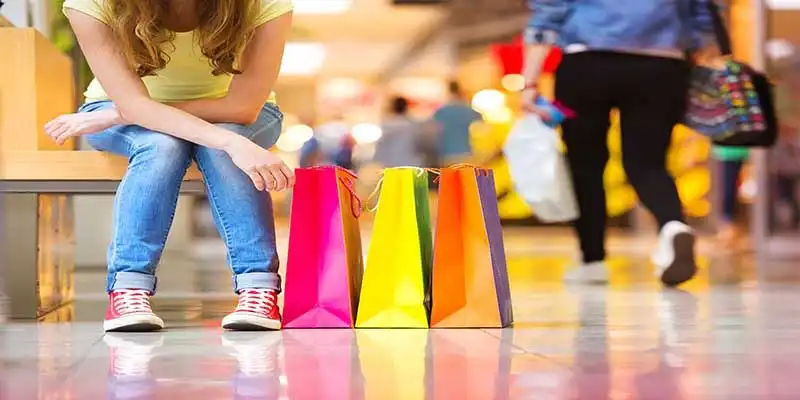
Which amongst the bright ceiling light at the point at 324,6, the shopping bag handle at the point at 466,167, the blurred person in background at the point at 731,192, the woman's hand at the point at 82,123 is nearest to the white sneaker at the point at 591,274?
the shopping bag handle at the point at 466,167

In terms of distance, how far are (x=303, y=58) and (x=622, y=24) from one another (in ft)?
52.4

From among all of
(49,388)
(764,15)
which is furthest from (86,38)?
(764,15)

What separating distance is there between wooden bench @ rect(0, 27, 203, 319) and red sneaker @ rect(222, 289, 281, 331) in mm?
368

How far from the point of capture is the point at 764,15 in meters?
7.61

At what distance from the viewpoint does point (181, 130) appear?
268cm

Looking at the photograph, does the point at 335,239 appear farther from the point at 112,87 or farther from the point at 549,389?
the point at 549,389

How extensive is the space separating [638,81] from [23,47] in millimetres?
2102

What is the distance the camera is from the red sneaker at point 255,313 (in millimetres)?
2689

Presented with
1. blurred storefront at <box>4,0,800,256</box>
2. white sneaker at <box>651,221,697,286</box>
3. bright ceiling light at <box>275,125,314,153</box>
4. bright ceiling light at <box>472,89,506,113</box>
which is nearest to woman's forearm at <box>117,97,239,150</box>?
blurred storefront at <box>4,0,800,256</box>

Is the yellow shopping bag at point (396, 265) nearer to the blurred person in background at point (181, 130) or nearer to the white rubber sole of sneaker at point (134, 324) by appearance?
the blurred person in background at point (181, 130)

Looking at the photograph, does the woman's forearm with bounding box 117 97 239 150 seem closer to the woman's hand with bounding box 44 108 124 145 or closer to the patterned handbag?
the woman's hand with bounding box 44 108 124 145

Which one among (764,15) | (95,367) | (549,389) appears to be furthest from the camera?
(764,15)

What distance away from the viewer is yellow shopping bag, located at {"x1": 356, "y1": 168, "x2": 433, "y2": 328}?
9.21ft

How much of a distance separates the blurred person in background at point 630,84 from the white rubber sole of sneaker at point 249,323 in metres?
1.75
